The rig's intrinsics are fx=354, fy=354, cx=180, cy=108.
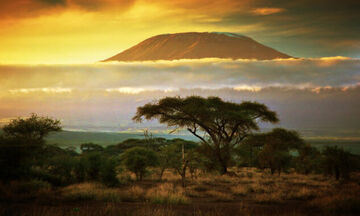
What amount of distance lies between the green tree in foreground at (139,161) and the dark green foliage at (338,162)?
16.8 meters

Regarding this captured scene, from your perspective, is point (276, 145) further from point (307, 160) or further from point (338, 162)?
point (338, 162)

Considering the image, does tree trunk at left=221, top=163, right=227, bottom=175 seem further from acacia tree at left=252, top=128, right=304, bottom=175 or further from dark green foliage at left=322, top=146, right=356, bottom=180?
dark green foliage at left=322, top=146, right=356, bottom=180

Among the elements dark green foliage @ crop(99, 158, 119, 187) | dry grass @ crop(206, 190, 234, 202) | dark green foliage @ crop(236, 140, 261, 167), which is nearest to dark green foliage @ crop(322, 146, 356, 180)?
dark green foliage @ crop(236, 140, 261, 167)

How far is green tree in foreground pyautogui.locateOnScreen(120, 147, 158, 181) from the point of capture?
31.7 meters

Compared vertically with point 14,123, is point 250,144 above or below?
below

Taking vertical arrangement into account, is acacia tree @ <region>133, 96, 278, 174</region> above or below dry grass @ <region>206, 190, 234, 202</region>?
above

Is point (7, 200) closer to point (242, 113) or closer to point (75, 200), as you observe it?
point (75, 200)

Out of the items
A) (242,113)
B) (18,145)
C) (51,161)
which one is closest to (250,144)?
(242,113)

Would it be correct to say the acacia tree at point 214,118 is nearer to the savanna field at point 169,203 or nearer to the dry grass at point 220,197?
the savanna field at point 169,203

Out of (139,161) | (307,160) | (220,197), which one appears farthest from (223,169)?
(307,160)

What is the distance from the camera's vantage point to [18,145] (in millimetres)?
22859

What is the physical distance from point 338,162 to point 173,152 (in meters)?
16.3

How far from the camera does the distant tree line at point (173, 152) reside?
2383 centimetres

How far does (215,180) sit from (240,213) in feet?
48.6
